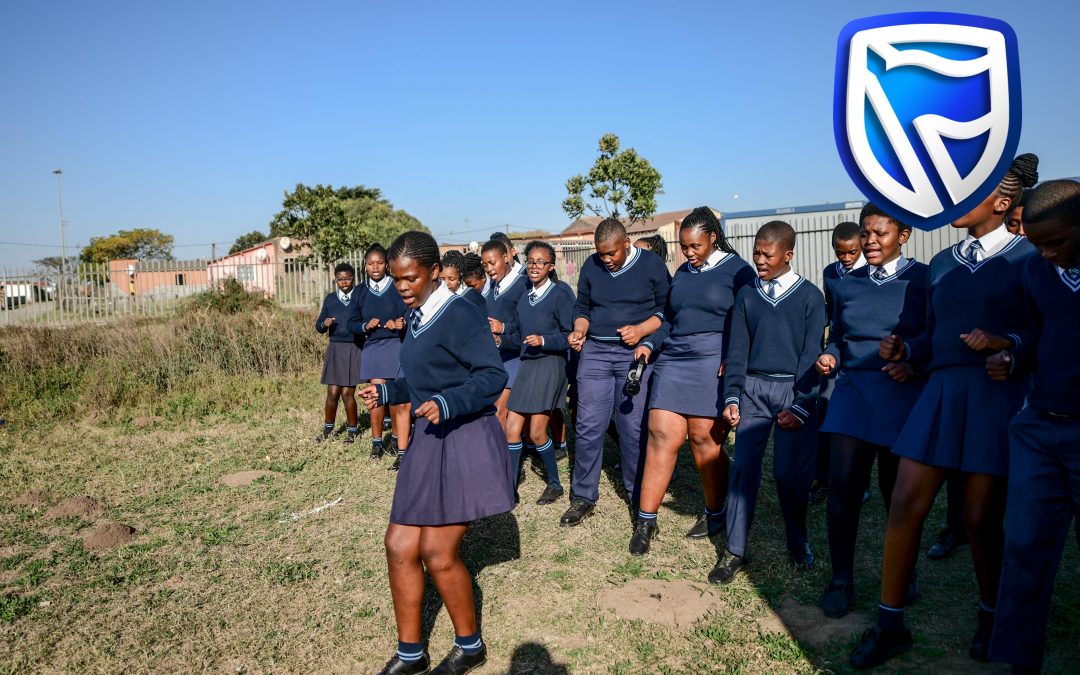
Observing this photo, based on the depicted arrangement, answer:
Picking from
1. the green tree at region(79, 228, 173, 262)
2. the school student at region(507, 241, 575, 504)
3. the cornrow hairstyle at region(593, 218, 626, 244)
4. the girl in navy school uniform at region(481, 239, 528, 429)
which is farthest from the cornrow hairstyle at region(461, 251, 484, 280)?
the green tree at region(79, 228, 173, 262)

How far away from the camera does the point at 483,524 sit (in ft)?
18.1

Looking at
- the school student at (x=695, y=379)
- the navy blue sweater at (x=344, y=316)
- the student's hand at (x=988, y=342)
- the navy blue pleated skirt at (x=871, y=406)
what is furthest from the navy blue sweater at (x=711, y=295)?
the navy blue sweater at (x=344, y=316)

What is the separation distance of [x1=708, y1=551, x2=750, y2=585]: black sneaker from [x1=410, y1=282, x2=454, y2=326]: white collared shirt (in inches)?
90.3

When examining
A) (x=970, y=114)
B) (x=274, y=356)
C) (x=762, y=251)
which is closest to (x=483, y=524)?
(x=762, y=251)

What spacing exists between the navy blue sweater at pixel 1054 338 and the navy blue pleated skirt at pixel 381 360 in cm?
549

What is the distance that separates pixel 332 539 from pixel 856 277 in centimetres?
383

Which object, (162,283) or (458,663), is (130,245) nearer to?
(162,283)

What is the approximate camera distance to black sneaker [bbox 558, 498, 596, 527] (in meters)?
5.47

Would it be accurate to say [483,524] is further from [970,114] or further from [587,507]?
[970,114]

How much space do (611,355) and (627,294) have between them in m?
0.47

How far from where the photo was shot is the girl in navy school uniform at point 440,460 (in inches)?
130

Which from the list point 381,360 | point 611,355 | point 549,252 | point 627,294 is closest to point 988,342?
point 627,294

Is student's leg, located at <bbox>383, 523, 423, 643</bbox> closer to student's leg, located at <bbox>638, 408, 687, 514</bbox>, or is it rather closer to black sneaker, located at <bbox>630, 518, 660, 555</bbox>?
black sneaker, located at <bbox>630, 518, 660, 555</bbox>

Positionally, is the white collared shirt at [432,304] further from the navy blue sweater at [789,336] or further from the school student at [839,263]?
the school student at [839,263]
